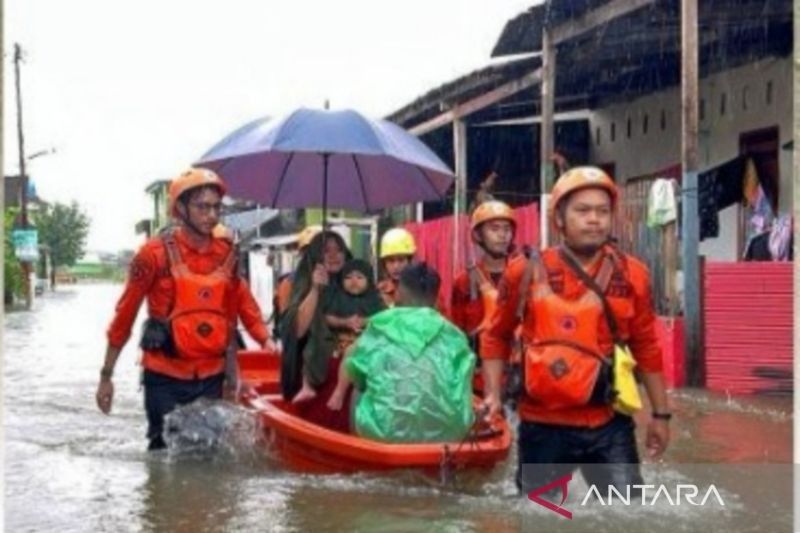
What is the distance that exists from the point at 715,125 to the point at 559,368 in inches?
468

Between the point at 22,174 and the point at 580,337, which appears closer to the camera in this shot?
the point at 580,337

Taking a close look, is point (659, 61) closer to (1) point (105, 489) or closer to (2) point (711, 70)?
(2) point (711, 70)

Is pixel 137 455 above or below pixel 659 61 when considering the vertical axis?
below

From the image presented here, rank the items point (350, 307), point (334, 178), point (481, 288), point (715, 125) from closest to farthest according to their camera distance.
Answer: point (350, 307) < point (481, 288) < point (334, 178) < point (715, 125)

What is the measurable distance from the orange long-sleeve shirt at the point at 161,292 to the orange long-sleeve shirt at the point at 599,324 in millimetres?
2508

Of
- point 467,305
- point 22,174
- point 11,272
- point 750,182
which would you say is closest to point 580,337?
point 467,305

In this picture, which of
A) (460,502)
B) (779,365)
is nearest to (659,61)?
(779,365)

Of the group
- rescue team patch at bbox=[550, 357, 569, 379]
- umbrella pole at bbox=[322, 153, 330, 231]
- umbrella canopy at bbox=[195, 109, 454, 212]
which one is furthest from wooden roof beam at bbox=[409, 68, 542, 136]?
rescue team patch at bbox=[550, 357, 569, 379]

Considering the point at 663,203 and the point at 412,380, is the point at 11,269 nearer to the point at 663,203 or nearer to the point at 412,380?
the point at 663,203

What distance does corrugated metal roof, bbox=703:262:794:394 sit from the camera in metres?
10.8

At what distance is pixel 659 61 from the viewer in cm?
1573

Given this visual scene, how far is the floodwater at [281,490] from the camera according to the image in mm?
5969

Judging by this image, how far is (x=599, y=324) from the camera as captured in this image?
4.65 metres

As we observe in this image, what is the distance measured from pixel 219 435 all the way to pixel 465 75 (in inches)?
358
